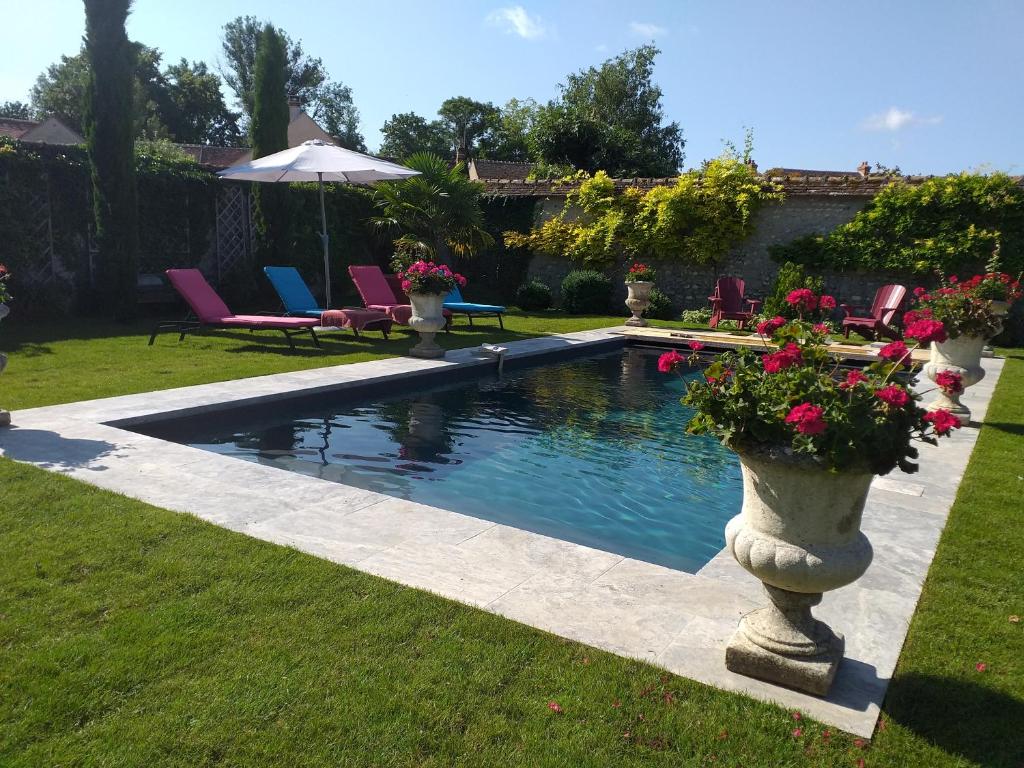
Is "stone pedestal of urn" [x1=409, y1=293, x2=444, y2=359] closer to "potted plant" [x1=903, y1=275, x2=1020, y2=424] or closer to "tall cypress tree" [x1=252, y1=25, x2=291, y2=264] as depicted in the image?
"potted plant" [x1=903, y1=275, x2=1020, y2=424]

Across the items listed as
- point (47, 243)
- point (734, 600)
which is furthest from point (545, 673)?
point (47, 243)

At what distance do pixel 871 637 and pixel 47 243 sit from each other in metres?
13.4

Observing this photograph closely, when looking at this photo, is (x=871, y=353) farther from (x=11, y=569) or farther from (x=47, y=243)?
(x=47, y=243)

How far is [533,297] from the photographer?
1695 cm

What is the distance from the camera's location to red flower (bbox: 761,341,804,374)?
2430 mm

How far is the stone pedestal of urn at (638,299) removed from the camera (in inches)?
573

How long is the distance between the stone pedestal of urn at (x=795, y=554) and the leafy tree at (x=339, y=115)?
185ft

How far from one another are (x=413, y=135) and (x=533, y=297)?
1917 inches

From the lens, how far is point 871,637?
295 cm

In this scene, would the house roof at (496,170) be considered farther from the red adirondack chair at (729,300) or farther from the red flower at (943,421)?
the red flower at (943,421)

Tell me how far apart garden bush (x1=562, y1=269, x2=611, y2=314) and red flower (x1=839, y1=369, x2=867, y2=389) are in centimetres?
1445

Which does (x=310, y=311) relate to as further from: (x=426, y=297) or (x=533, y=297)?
(x=533, y=297)

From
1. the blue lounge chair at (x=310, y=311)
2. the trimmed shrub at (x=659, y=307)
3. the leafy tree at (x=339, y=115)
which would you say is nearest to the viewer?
the blue lounge chair at (x=310, y=311)

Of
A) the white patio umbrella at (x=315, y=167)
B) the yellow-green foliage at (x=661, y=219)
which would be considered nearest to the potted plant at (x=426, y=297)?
the white patio umbrella at (x=315, y=167)
